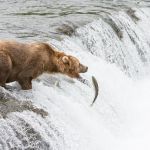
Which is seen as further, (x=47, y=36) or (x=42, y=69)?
(x=47, y=36)

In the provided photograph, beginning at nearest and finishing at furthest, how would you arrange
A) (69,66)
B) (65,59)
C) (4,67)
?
(4,67), (65,59), (69,66)

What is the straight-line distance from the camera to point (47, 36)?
10.9 metres

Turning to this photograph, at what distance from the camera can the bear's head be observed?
7.71 meters

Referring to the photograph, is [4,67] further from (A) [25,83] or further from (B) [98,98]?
(B) [98,98]

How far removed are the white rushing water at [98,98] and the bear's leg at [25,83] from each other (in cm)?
11

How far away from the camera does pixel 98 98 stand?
31.7 ft

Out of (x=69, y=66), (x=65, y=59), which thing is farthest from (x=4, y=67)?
(x=69, y=66)

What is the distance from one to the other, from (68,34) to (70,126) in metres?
4.28

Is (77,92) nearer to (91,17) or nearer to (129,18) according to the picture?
(91,17)

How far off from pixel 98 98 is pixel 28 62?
109 inches

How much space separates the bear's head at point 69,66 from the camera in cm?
771

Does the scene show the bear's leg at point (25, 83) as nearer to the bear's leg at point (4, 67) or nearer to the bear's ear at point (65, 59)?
the bear's leg at point (4, 67)

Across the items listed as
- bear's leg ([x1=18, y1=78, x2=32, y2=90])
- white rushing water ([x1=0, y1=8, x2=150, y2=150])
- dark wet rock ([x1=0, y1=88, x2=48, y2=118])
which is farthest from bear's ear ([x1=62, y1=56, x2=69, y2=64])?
dark wet rock ([x1=0, y1=88, x2=48, y2=118])

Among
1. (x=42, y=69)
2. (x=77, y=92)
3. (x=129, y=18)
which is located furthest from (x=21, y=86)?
(x=129, y=18)
